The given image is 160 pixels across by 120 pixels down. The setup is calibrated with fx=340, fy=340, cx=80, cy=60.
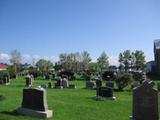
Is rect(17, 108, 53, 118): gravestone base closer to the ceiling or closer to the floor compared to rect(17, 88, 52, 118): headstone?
closer to the floor

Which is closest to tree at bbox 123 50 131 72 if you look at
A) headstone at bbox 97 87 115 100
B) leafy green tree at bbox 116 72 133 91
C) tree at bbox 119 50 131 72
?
tree at bbox 119 50 131 72

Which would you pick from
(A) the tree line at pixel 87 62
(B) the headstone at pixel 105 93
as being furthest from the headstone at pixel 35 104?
(A) the tree line at pixel 87 62

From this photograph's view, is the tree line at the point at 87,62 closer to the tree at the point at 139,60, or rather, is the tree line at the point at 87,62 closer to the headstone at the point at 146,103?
the tree at the point at 139,60

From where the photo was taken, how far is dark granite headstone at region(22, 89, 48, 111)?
1489cm

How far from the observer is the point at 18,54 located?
10931 centimetres

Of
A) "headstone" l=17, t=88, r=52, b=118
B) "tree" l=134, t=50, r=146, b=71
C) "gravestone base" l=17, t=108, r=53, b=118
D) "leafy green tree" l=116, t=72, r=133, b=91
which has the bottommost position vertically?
"gravestone base" l=17, t=108, r=53, b=118

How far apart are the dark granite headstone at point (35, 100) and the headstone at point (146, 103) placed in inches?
159

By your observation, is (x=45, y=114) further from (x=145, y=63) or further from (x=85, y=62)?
(x=85, y=62)

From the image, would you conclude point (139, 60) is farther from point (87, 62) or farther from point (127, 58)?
point (87, 62)

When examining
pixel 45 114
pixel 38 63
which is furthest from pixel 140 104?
pixel 38 63

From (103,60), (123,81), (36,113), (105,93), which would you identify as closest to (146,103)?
(36,113)

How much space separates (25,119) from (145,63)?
97107mm

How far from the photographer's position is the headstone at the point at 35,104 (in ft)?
48.0

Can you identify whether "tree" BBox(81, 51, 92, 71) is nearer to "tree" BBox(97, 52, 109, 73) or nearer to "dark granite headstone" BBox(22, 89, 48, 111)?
"tree" BBox(97, 52, 109, 73)
